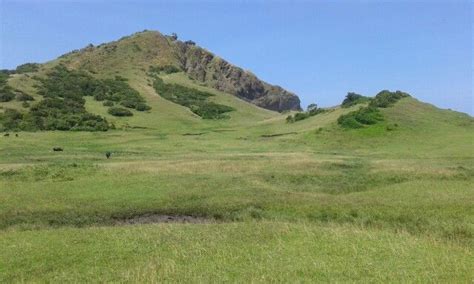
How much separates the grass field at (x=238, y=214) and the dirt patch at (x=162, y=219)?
0.63 feet

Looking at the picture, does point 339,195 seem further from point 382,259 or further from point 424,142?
point 424,142

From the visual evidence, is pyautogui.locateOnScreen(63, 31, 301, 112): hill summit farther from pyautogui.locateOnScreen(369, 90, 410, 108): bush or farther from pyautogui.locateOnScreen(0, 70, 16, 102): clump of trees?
pyautogui.locateOnScreen(369, 90, 410, 108): bush

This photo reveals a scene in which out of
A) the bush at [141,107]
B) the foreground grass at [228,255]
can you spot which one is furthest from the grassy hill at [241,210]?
the bush at [141,107]

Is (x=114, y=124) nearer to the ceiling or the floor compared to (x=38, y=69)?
nearer to the floor

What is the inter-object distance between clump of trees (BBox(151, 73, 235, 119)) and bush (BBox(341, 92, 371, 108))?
2595cm

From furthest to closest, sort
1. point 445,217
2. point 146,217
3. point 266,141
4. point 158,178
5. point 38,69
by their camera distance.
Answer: point 38,69 < point 266,141 < point 158,178 < point 146,217 < point 445,217

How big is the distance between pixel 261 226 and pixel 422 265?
773 cm

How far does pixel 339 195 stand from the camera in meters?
31.2

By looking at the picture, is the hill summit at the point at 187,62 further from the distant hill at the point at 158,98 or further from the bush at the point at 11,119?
the bush at the point at 11,119

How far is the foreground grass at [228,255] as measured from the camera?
599 inches

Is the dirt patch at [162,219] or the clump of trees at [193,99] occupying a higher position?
the clump of trees at [193,99]

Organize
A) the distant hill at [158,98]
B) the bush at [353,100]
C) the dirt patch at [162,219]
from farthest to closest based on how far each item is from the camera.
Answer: the bush at [353,100] < the distant hill at [158,98] < the dirt patch at [162,219]

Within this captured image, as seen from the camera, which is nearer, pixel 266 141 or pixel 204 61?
pixel 266 141

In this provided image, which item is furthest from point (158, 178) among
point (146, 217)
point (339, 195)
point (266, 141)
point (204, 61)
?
point (204, 61)
